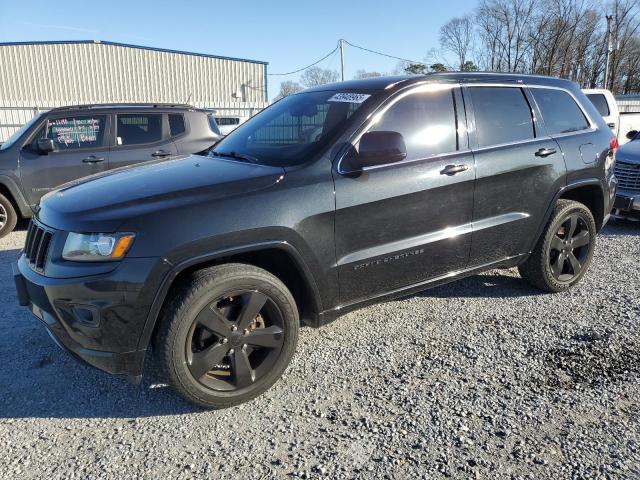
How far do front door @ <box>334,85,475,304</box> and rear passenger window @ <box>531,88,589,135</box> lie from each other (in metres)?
1.00

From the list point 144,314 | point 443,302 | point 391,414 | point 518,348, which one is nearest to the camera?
point 144,314

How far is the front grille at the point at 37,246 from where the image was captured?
2607 mm

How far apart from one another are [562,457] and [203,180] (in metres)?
2.31

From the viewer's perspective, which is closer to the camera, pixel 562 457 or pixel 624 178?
pixel 562 457

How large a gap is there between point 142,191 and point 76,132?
4.93 meters

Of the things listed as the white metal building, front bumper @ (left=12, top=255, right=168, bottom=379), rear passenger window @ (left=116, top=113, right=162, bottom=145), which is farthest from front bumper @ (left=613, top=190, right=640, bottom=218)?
the white metal building

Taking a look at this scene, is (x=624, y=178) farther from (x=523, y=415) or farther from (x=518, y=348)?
(x=523, y=415)

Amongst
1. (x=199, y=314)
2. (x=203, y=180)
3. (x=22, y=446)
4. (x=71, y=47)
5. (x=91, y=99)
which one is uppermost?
(x=71, y=47)

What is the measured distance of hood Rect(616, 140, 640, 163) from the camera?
674cm

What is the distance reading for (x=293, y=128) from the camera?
3.43 meters

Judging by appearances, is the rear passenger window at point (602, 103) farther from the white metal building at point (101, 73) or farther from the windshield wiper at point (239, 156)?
the white metal building at point (101, 73)

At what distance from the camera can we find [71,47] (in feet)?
→ 96.8

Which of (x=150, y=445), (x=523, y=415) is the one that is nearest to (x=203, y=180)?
(x=150, y=445)

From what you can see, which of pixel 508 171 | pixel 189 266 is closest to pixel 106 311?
pixel 189 266
